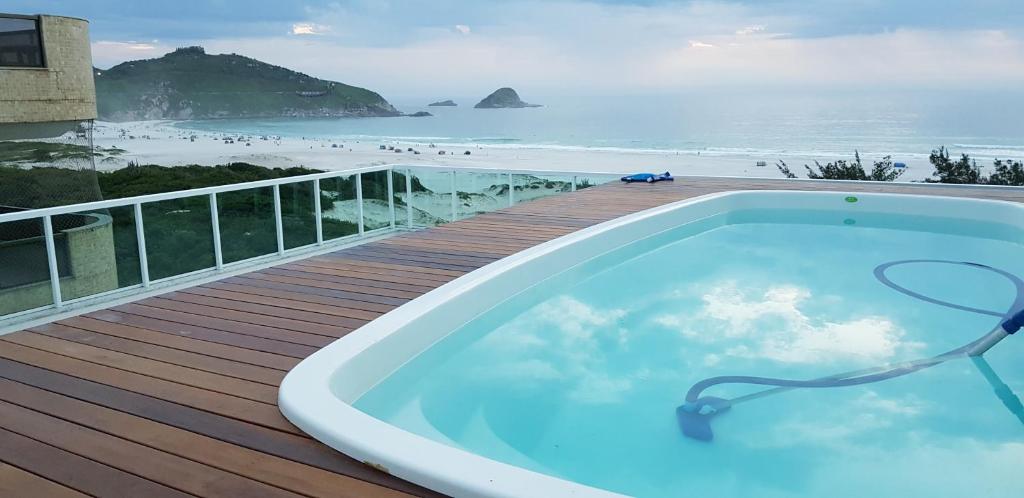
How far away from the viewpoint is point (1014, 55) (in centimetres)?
2252

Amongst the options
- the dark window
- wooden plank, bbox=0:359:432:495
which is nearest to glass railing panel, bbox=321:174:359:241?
wooden plank, bbox=0:359:432:495

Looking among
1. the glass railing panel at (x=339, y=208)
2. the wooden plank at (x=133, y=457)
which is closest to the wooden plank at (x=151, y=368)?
the wooden plank at (x=133, y=457)

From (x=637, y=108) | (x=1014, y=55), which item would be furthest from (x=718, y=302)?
(x=637, y=108)

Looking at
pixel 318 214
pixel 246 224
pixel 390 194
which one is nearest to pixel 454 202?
pixel 390 194

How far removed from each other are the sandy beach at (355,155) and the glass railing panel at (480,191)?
1104cm

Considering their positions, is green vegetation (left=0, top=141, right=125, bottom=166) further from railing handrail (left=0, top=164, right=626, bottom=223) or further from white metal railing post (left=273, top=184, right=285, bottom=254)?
white metal railing post (left=273, top=184, right=285, bottom=254)

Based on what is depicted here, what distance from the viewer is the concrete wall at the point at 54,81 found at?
1238 cm

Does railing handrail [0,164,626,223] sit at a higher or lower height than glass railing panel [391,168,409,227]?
higher

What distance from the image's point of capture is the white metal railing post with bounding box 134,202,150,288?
11.7 ft

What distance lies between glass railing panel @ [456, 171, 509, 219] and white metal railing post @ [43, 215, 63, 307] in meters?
2.75

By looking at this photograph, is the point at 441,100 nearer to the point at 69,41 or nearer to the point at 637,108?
the point at 637,108

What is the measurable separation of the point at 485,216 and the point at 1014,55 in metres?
23.7

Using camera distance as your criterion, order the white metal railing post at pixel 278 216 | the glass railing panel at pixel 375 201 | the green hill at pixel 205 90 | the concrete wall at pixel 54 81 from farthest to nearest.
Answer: the green hill at pixel 205 90 → the concrete wall at pixel 54 81 → the glass railing panel at pixel 375 201 → the white metal railing post at pixel 278 216

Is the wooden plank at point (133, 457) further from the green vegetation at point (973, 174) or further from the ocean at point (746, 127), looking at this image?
the ocean at point (746, 127)
